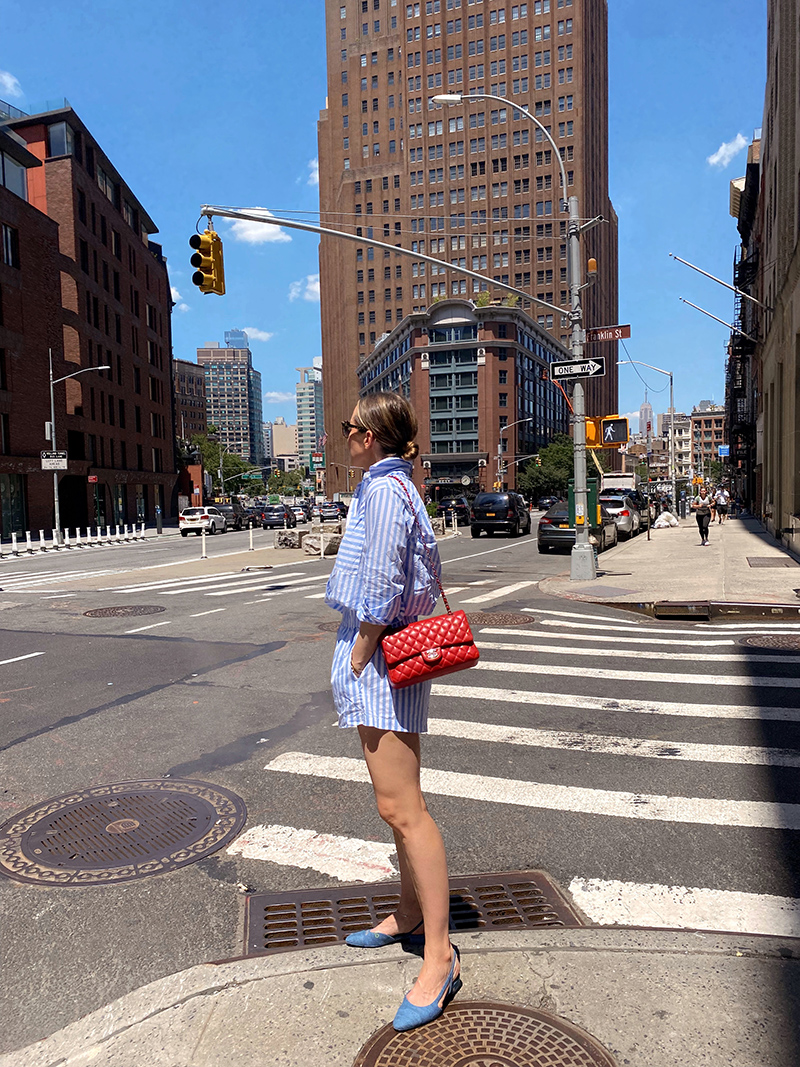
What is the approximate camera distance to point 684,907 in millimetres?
3510

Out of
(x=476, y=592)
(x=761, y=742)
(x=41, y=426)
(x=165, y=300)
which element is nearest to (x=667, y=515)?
(x=476, y=592)

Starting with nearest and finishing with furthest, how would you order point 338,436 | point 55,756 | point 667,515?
A: point 55,756, point 667,515, point 338,436

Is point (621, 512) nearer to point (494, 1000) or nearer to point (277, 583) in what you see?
point (277, 583)

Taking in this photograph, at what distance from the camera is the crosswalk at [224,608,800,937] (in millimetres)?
3746

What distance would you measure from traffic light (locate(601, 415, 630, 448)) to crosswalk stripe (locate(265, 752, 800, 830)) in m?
13.1

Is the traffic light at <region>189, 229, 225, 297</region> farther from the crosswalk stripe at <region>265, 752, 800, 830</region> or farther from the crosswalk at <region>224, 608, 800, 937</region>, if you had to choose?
the crosswalk stripe at <region>265, 752, 800, 830</region>

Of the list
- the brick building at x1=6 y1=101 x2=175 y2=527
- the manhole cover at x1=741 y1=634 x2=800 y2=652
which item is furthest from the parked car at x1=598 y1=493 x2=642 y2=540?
the brick building at x1=6 y1=101 x2=175 y2=527

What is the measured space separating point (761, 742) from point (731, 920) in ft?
9.01

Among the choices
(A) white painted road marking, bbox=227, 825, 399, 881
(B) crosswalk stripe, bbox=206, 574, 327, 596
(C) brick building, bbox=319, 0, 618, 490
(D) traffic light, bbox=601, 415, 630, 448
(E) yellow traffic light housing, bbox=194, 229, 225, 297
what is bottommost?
(B) crosswalk stripe, bbox=206, 574, 327, 596

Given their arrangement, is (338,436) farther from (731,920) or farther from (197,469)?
(731,920)

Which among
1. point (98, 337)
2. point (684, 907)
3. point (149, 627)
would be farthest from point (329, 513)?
point (684, 907)

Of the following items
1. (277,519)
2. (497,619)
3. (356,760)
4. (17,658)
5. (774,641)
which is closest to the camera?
(356,760)

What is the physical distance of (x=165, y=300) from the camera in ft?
262

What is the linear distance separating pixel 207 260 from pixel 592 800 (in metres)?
13.0
